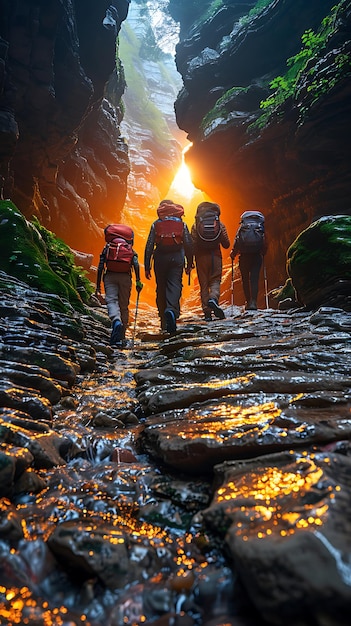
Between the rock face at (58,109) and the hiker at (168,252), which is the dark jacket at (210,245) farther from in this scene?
the rock face at (58,109)

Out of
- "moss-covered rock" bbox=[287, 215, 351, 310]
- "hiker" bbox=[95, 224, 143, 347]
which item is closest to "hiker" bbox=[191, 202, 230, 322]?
"moss-covered rock" bbox=[287, 215, 351, 310]

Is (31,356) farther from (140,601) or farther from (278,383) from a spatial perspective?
(140,601)

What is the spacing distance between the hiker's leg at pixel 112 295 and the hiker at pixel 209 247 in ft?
8.72

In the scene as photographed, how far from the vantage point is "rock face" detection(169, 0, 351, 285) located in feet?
52.9

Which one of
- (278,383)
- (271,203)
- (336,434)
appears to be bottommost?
(336,434)

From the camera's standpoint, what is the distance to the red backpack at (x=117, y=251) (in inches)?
301

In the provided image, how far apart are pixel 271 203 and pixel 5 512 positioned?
82.4 ft

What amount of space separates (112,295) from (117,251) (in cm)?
103

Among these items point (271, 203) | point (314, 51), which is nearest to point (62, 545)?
point (314, 51)

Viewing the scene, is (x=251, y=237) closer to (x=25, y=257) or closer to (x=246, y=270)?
(x=246, y=270)

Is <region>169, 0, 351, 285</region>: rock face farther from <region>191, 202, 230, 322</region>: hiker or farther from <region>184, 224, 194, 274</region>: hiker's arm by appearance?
<region>184, 224, 194, 274</region>: hiker's arm

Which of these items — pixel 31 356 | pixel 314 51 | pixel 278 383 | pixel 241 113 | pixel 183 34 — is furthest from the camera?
pixel 183 34

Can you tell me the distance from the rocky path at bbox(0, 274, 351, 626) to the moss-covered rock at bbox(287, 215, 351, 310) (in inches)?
166

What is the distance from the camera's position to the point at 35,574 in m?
1.39
